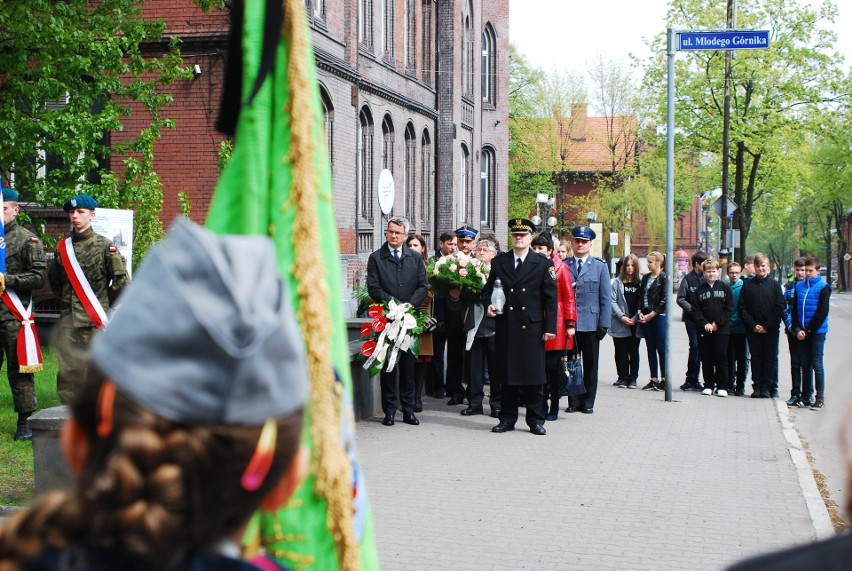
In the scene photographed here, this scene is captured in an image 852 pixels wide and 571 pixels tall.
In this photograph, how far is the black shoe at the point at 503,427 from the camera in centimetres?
1116

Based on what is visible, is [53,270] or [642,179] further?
[642,179]

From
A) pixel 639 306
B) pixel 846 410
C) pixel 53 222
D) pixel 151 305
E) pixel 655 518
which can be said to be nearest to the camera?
pixel 151 305

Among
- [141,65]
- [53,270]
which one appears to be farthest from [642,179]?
[53,270]

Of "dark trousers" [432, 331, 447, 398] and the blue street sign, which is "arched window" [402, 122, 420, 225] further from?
the blue street sign

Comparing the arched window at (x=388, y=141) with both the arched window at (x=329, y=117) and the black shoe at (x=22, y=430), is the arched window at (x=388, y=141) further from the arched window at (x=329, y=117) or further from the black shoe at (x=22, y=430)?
the black shoe at (x=22, y=430)

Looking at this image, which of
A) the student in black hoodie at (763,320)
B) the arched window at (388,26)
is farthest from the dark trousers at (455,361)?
the arched window at (388,26)

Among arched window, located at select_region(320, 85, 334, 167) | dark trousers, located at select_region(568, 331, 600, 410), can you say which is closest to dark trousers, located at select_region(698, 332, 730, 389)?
dark trousers, located at select_region(568, 331, 600, 410)

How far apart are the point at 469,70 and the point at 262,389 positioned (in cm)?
3596

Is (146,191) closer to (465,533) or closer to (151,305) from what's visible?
(465,533)

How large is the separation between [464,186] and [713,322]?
70.8 ft

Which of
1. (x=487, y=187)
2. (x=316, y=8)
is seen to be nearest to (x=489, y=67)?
(x=487, y=187)

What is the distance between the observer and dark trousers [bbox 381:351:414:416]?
11539 millimetres

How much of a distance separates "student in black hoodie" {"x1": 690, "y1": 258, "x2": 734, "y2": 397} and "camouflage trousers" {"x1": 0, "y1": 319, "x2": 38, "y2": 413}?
9239 mm

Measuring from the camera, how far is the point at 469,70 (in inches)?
1436
